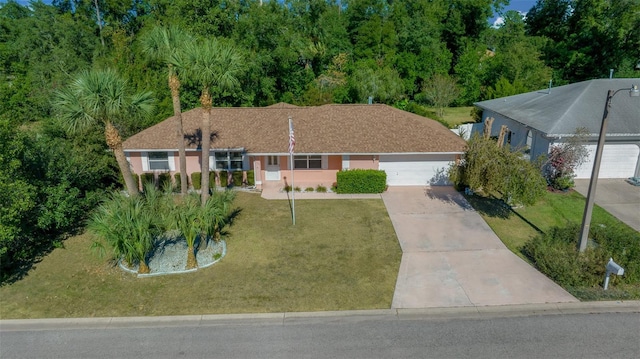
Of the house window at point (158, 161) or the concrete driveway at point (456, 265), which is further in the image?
the house window at point (158, 161)

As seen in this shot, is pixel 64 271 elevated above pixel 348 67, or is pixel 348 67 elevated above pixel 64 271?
pixel 348 67

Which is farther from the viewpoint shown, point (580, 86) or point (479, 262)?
point (580, 86)

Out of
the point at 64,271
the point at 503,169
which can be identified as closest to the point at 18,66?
the point at 64,271

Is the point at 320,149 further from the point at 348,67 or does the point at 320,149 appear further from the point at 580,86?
the point at 348,67

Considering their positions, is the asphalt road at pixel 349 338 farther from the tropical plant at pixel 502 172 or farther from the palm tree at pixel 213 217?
the tropical plant at pixel 502 172

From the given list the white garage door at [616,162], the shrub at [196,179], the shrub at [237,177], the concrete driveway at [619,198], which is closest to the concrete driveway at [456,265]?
the concrete driveway at [619,198]

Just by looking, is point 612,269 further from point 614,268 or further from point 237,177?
point 237,177
